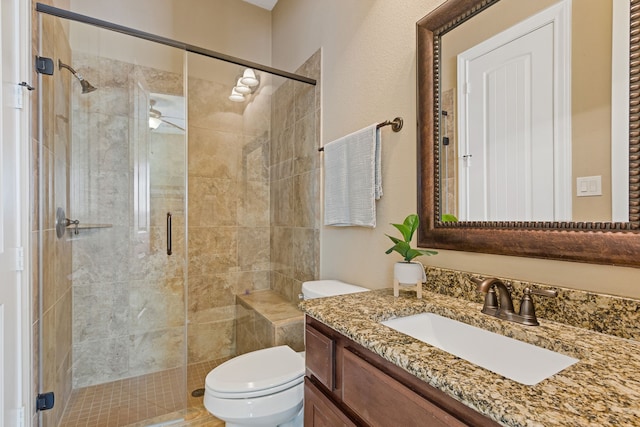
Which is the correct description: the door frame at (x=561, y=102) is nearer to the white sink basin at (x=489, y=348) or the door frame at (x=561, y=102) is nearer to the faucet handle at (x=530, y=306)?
the faucet handle at (x=530, y=306)

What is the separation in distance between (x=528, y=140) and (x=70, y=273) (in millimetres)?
2585

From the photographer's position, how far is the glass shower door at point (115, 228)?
1.77m

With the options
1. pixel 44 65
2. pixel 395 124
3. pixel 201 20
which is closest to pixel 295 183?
pixel 395 124

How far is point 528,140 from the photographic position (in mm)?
920

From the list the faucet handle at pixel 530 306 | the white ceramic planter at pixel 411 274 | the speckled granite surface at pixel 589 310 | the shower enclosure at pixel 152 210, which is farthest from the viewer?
the shower enclosure at pixel 152 210

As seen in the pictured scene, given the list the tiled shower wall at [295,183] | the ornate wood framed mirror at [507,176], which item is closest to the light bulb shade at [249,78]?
the tiled shower wall at [295,183]

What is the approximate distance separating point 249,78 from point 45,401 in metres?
2.44

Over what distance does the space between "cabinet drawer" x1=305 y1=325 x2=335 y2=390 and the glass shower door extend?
135cm

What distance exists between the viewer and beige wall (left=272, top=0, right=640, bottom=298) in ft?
2.91

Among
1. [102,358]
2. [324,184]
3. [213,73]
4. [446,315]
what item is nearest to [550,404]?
[446,315]

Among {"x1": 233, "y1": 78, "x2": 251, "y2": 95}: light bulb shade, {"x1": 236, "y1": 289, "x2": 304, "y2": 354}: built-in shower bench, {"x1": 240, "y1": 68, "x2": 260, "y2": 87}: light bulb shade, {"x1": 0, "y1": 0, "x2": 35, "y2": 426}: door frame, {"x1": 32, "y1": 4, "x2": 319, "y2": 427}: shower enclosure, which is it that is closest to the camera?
{"x1": 0, "y1": 0, "x2": 35, "y2": 426}: door frame

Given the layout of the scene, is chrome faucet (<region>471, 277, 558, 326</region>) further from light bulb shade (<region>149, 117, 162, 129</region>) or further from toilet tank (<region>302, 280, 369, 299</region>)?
light bulb shade (<region>149, 117, 162, 129</region>)

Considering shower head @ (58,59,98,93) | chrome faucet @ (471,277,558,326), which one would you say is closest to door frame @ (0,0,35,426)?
shower head @ (58,59,98,93)

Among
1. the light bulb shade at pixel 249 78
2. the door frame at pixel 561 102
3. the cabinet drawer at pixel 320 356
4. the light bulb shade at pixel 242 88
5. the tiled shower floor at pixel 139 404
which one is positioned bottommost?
the tiled shower floor at pixel 139 404
